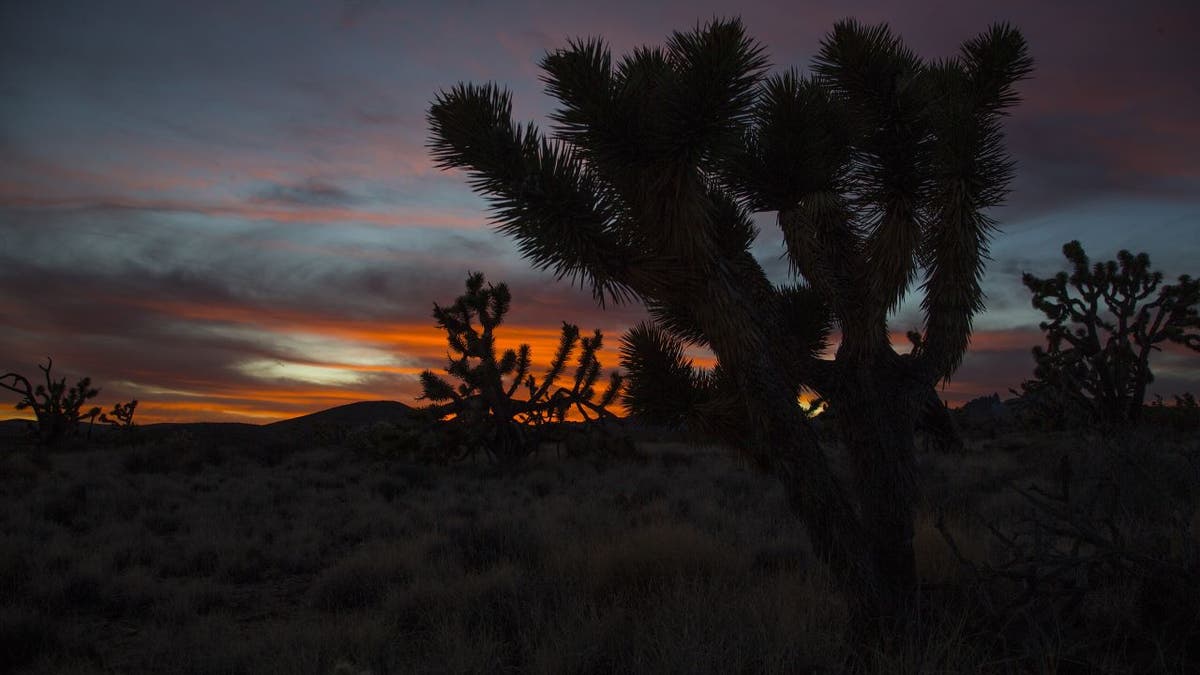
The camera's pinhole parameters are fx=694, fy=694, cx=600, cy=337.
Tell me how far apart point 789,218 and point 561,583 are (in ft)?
12.8

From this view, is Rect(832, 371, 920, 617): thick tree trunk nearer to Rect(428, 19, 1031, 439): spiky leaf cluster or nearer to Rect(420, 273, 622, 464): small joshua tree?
Rect(428, 19, 1031, 439): spiky leaf cluster

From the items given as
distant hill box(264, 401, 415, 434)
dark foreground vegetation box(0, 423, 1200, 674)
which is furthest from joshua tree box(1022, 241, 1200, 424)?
distant hill box(264, 401, 415, 434)

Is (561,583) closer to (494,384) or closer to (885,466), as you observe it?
(885,466)

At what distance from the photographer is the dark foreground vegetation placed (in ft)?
14.5

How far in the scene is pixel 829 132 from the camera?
5438mm

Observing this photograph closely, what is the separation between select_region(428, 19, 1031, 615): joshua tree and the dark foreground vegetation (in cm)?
86

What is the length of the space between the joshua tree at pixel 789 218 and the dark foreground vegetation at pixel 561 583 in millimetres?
862

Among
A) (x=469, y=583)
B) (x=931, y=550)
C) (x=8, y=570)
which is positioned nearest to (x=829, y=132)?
Result: (x=931, y=550)

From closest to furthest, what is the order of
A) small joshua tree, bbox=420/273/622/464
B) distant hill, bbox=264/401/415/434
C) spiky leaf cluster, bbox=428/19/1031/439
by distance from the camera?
1. spiky leaf cluster, bbox=428/19/1031/439
2. small joshua tree, bbox=420/273/622/464
3. distant hill, bbox=264/401/415/434

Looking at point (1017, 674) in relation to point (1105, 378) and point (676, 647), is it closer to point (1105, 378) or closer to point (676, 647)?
point (676, 647)

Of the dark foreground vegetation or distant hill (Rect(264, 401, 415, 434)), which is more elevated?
distant hill (Rect(264, 401, 415, 434))

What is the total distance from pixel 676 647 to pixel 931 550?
12.6ft

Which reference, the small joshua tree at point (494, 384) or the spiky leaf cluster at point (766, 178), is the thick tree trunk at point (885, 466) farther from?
the small joshua tree at point (494, 384)

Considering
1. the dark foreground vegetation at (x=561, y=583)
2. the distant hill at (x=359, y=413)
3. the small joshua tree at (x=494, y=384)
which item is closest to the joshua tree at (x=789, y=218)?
the dark foreground vegetation at (x=561, y=583)
